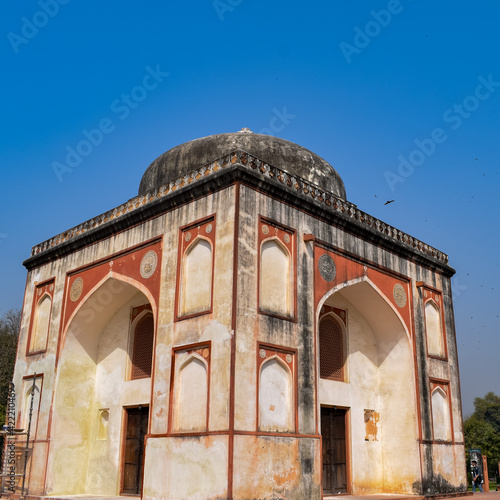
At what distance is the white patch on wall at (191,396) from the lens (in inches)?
358

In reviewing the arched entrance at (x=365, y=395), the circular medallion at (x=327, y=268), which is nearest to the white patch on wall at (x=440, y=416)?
the arched entrance at (x=365, y=395)

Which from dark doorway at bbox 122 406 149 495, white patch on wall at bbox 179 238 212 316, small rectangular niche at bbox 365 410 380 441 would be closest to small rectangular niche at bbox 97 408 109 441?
dark doorway at bbox 122 406 149 495

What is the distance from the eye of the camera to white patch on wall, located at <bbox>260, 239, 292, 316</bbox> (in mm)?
9656

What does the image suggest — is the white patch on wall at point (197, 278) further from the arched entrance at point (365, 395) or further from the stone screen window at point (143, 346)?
the arched entrance at point (365, 395)

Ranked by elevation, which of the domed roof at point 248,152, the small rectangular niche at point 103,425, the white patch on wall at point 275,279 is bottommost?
the small rectangular niche at point 103,425

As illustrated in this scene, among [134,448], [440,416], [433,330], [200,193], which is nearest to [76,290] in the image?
[134,448]

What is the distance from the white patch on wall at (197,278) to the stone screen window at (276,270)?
2.94 ft

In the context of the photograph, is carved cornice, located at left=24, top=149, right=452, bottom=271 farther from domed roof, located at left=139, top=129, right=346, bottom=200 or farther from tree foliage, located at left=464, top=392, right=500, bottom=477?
tree foliage, located at left=464, top=392, right=500, bottom=477

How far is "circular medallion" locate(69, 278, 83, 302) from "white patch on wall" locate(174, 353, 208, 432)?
3953 mm

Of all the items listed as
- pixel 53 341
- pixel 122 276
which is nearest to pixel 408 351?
pixel 122 276

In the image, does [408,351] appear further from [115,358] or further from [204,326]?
[115,358]

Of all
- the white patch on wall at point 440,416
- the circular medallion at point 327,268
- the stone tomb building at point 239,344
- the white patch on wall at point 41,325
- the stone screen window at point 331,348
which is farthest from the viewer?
the white patch on wall at point 41,325

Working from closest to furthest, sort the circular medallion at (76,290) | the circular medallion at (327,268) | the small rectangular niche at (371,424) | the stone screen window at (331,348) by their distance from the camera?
the circular medallion at (327,268) < the stone screen window at (331,348) < the small rectangular niche at (371,424) < the circular medallion at (76,290)

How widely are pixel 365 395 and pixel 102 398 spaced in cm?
568
